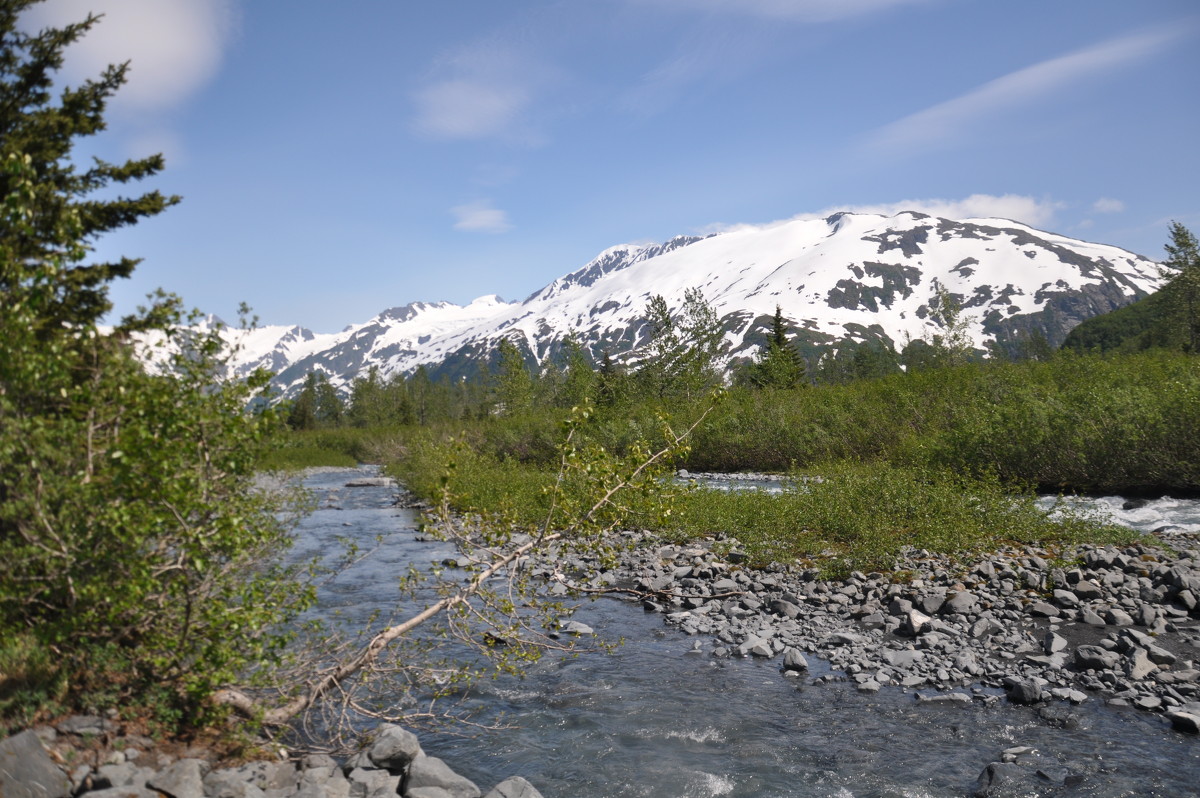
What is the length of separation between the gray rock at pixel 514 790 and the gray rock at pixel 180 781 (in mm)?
2409

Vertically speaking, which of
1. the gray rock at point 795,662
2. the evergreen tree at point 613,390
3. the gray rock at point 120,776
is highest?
the evergreen tree at point 613,390

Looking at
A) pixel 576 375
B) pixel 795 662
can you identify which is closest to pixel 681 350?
pixel 576 375

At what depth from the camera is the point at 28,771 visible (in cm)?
497

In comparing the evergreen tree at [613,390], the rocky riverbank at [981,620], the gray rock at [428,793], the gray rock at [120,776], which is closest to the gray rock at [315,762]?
the gray rock at [428,793]

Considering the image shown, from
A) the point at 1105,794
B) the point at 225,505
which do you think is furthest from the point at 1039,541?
the point at 225,505

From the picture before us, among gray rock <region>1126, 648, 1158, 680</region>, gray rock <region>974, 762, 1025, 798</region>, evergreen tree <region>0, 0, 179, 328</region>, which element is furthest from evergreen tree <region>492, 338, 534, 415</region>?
gray rock <region>974, 762, 1025, 798</region>

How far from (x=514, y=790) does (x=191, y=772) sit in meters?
2.72

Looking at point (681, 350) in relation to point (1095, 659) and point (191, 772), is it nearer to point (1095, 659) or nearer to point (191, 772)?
point (1095, 659)

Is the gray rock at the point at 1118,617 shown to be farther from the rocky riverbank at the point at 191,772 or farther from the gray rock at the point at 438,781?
the gray rock at the point at 438,781

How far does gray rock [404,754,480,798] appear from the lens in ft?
21.2

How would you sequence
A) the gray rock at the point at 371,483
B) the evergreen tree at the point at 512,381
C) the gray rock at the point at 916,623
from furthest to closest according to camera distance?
1. the evergreen tree at the point at 512,381
2. the gray rock at the point at 371,483
3. the gray rock at the point at 916,623

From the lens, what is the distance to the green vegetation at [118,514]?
5590 millimetres

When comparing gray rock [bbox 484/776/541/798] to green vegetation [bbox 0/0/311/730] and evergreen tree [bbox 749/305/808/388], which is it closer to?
green vegetation [bbox 0/0/311/730]

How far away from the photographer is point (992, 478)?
55.2 ft
